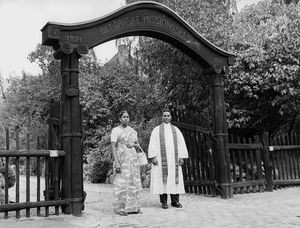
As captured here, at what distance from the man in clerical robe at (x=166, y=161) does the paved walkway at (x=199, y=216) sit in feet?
1.01

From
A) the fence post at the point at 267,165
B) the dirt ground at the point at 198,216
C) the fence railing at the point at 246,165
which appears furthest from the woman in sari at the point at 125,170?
the fence post at the point at 267,165

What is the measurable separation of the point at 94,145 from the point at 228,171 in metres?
9.92

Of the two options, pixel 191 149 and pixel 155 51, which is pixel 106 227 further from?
pixel 155 51

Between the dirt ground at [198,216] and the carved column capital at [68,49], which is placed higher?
the carved column capital at [68,49]

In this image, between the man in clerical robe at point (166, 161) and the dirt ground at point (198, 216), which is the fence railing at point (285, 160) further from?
the man in clerical robe at point (166, 161)

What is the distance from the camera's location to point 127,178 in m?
6.56

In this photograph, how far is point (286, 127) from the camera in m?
13.0

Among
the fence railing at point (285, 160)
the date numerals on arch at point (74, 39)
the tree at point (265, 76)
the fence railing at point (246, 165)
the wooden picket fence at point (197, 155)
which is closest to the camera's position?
the date numerals on arch at point (74, 39)

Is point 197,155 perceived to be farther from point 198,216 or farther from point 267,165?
point 198,216

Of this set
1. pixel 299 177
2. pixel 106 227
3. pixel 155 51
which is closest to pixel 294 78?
pixel 299 177

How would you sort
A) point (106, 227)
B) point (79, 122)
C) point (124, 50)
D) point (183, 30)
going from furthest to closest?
point (124, 50), point (183, 30), point (79, 122), point (106, 227)

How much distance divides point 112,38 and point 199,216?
3.42 metres

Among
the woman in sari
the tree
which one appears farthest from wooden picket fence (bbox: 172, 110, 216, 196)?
the woman in sari

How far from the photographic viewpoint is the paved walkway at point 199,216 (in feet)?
17.4
